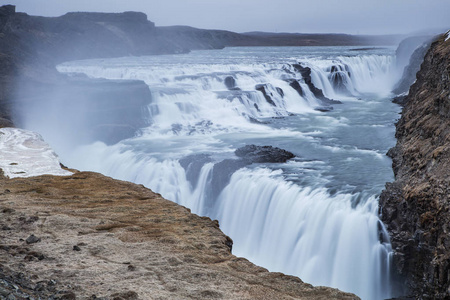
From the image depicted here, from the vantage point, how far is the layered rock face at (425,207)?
9531 millimetres

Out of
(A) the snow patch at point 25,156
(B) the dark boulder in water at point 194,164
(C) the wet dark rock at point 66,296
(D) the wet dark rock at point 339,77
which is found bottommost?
(B) the dark boulder in water at point 194,164

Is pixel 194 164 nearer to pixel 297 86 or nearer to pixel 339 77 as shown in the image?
pixel 297 86

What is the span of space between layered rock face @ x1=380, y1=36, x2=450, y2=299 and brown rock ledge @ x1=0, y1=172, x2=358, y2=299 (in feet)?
13.9

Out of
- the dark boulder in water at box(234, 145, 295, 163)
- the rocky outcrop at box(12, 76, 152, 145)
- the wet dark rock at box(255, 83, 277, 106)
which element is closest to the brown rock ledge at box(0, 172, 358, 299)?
the dark boulder in water at box(234, 145, 295, 163)

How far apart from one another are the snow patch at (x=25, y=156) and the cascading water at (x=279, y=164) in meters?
4.50

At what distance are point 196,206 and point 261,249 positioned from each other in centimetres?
398

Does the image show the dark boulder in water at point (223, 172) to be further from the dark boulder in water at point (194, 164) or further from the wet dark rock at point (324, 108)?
the wet dark rock at point (324, 108)

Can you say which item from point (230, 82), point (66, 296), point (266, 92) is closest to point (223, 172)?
point (66, 296)

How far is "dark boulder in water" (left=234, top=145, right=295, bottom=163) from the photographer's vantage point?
18125 millimetres

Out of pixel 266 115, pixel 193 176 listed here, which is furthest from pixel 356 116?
pixel 193 176

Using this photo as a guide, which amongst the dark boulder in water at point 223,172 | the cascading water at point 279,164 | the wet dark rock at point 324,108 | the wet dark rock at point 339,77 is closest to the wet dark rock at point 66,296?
the cascading water at point 279,164

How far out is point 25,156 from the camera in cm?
1443

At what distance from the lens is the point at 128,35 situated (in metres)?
100

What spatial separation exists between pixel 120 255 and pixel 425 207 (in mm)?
6851
